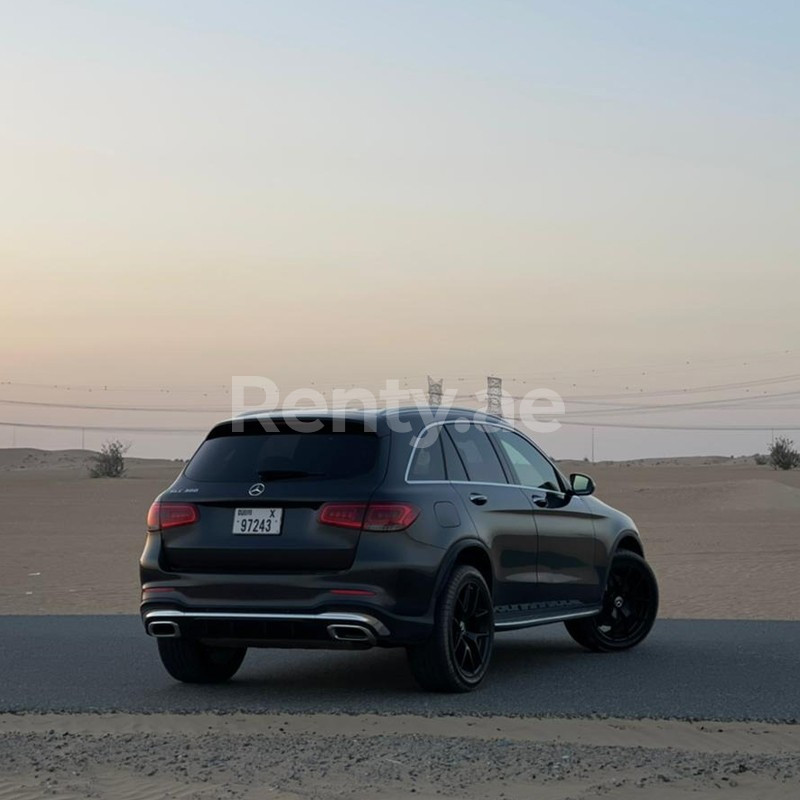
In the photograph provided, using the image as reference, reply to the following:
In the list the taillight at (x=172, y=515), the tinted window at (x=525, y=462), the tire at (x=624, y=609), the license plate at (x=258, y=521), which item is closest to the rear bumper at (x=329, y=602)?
the license plate at (x=258, y=521)

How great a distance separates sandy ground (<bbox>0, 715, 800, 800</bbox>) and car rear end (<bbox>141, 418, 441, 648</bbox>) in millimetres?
787

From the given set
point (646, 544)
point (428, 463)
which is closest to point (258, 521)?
point (428, 463)

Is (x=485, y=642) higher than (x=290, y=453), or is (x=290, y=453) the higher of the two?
(x=290, y=453)

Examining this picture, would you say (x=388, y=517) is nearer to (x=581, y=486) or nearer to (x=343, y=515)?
(x=343, y=515)

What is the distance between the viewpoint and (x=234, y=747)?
26.1 ft

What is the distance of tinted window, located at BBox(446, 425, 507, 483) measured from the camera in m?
10.8

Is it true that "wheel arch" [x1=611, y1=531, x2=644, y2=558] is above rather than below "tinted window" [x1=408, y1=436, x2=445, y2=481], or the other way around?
below

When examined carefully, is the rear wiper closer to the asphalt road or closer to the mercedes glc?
the mercedes glc

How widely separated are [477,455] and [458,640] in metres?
1.51

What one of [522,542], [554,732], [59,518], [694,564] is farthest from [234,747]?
[59,518]

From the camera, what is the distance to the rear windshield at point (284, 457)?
9.97 m

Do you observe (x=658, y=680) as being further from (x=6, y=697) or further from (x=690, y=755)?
(x=6, y=697)

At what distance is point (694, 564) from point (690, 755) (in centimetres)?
1657

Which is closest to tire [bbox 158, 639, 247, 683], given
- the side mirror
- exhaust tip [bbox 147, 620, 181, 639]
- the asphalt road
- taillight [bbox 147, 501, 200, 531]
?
the asphalt road
